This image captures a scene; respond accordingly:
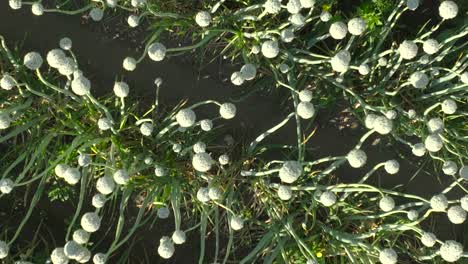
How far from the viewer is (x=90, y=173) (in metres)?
1.02

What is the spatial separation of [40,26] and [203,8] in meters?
0.37

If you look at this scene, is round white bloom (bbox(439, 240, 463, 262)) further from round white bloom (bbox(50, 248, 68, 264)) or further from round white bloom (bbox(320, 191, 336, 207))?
round white bloom (bbox(50, 248, 68, 264))

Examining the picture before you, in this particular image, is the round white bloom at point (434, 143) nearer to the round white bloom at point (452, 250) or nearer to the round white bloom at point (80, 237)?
the round white bloom at point (452, 250)

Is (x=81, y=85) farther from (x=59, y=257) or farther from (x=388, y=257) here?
(x=388, y=257)

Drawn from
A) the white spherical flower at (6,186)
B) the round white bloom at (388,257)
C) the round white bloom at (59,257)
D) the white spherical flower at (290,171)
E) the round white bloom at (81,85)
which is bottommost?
the round white bloom at (388,257)

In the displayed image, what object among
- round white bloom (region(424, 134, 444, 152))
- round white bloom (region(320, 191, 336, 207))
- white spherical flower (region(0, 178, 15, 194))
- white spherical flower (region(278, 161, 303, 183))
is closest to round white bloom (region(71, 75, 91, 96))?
white spherical flower (region(0, 178, 15, 194))

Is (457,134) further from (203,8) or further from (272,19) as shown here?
(203,8)

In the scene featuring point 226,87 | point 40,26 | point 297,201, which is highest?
point 40,26

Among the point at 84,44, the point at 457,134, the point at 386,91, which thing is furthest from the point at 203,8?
the point at 457,134

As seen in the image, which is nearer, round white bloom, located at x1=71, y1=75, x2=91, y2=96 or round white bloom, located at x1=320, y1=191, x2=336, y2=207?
round white bloom, located at x1=71, y1=75, x2=91, y2=96

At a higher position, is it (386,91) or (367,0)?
(367,0)

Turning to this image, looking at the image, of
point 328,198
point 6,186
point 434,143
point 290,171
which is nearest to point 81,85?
point 6,186

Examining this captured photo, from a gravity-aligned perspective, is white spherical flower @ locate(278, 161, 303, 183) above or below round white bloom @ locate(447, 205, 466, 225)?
above

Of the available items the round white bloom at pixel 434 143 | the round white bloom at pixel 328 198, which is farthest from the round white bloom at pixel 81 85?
the round white bloom at pixel 434 143
